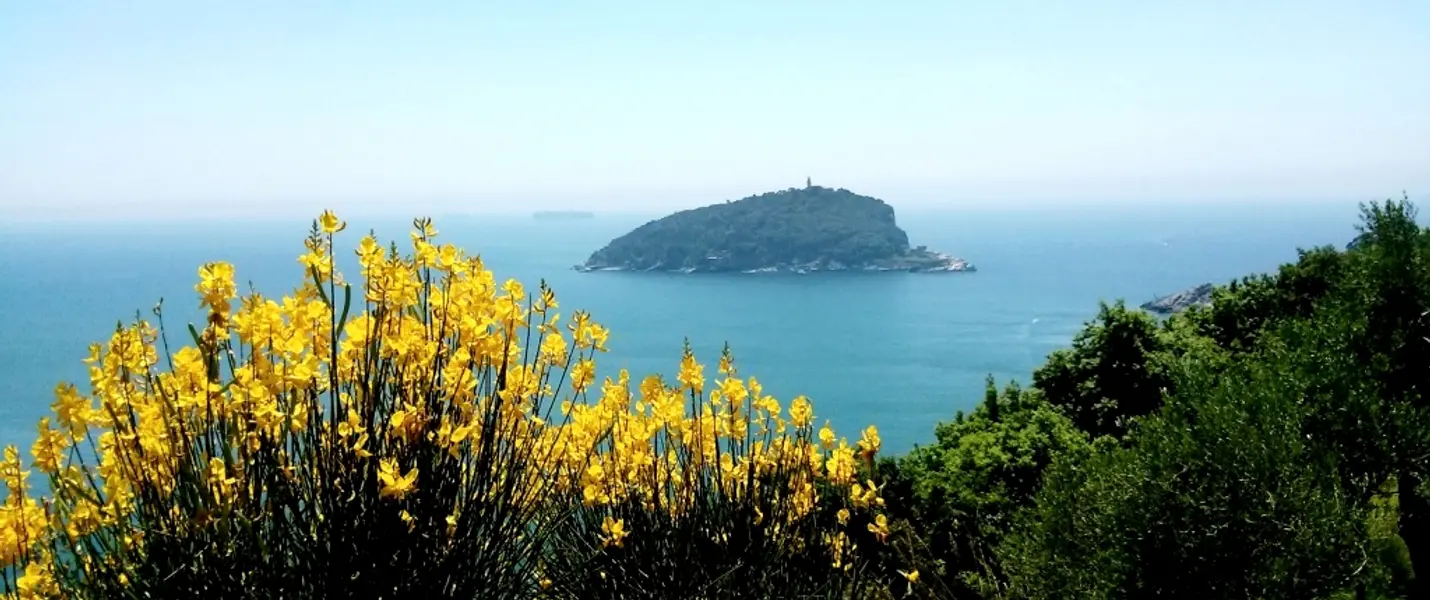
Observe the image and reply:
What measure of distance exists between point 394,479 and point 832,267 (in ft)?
426

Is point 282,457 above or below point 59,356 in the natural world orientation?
above

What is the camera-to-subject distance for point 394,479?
253 cm

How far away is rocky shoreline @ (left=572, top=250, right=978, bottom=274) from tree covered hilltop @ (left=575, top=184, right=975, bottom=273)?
0.13 metres

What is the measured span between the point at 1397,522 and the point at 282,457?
1180 cm

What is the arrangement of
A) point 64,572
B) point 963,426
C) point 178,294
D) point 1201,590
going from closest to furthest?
point 64,572, point 1201,590, point 963,426, point 178,294

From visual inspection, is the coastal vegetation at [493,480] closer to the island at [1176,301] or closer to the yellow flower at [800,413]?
the yellow flower at [800,413]

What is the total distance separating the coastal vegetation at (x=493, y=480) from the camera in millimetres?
2453

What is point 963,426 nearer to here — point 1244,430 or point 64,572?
point 1244,430

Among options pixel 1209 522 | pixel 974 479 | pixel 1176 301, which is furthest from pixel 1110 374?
pixel 1176 301

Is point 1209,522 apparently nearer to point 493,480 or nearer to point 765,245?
point 493,480

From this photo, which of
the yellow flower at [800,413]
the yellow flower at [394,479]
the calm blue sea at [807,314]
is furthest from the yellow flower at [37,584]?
the calm blue sea at [807,314]

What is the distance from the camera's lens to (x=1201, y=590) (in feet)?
22.6

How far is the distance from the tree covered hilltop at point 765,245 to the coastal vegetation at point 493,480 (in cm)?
12135

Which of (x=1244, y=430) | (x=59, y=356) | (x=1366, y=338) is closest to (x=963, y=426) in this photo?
(x=1366, y=338)
